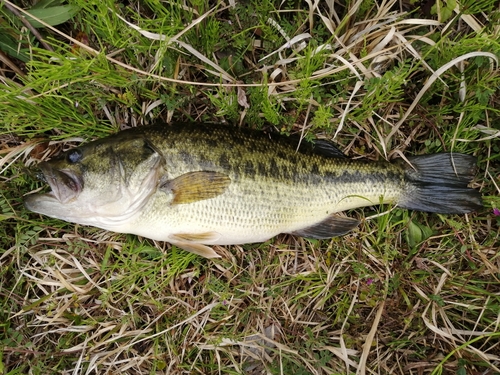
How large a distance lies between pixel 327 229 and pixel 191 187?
1076mm

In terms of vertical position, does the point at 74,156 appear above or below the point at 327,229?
above

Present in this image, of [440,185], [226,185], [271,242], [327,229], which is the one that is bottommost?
[271,242]

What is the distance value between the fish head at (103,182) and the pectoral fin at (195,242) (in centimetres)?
35

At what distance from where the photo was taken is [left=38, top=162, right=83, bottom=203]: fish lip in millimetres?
2336

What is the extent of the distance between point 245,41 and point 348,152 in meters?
1.16

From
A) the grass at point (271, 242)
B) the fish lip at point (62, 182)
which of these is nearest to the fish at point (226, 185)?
the fish lip at point (62, 182)

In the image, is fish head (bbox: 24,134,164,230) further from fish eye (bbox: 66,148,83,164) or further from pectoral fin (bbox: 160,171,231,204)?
pectoral fin (bbox: 160,171,231,204)

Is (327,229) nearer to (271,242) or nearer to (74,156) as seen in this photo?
(271,242)

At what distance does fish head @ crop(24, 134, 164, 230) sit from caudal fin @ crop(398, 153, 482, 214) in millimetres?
1876

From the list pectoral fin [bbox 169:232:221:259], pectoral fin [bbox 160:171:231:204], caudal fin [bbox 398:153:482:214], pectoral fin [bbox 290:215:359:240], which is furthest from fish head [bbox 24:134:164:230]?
caudal fin [bbox 398:153:482:214]

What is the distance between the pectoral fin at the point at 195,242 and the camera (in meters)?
2.56

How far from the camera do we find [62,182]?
7.67 ft

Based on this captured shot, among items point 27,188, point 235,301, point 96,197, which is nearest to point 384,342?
point 235,301

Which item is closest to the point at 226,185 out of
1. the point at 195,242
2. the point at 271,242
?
the point at 195,242
